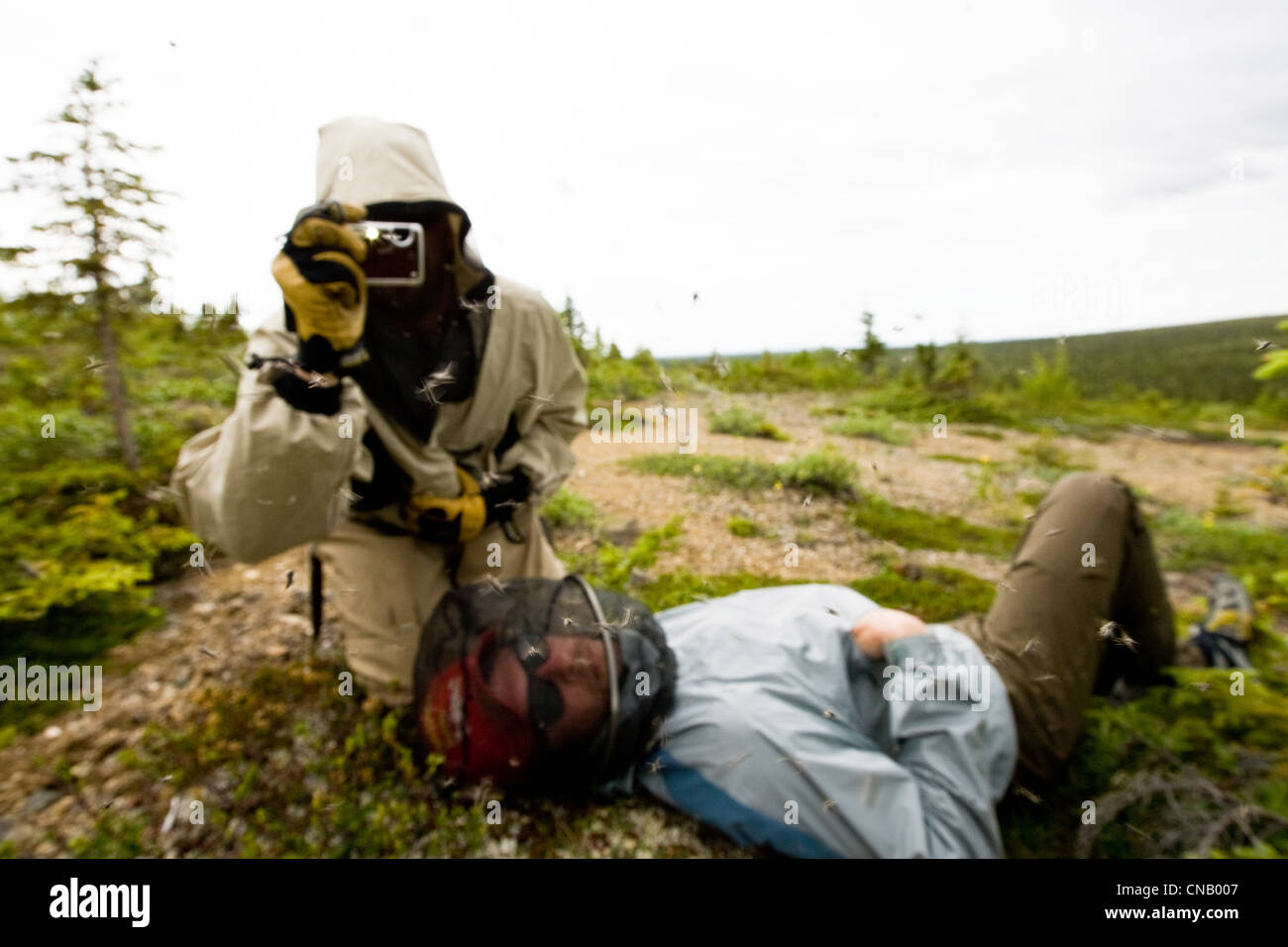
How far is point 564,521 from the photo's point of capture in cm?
519

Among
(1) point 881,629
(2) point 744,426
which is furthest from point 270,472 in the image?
(2) point 744,426

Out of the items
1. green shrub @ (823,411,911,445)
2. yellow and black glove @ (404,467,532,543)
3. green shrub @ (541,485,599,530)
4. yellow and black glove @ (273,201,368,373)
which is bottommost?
green shrub @ (541,485,599,530)

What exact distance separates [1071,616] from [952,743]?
3.02 ft

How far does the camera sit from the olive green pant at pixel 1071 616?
8.20 ft

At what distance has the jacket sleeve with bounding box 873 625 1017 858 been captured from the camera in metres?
2.08

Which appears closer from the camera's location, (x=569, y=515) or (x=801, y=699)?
(x=801, y=699)

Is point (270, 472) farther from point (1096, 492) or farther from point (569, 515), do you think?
point (1096, 492)

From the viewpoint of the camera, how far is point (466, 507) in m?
3.20

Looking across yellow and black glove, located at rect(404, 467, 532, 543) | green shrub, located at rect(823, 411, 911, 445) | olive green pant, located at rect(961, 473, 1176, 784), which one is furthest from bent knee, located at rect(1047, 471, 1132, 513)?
green shrub, located at rect(823, 411, 911, 445)

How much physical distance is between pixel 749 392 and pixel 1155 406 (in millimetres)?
12096

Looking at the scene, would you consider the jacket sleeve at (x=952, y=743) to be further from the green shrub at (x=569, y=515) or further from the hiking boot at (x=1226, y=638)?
the green shrub at (x=569, y=515)

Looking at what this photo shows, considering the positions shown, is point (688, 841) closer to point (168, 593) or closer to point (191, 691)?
point (191, 691)

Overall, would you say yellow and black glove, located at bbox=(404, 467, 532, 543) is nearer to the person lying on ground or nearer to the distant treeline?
the person lying on ground
